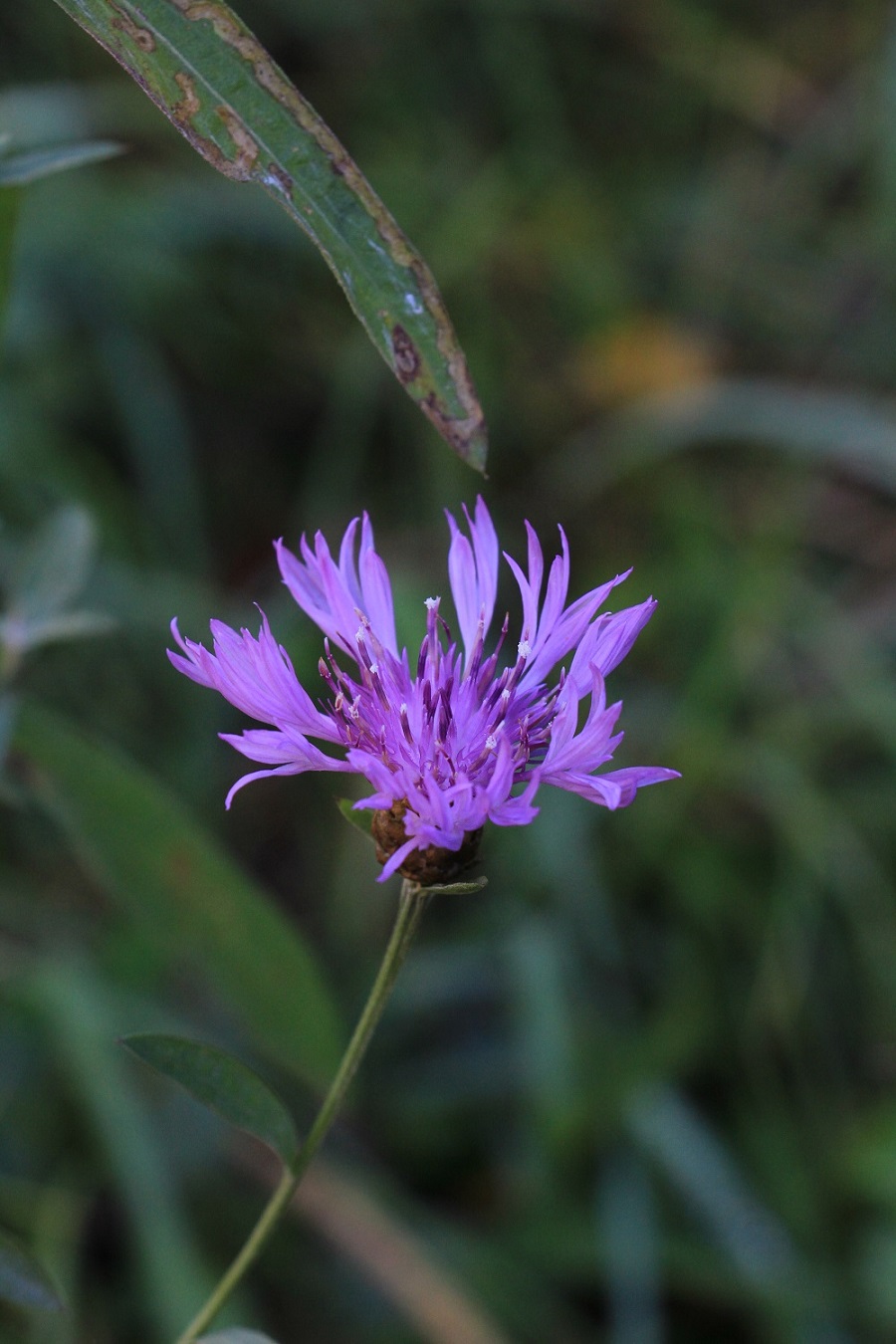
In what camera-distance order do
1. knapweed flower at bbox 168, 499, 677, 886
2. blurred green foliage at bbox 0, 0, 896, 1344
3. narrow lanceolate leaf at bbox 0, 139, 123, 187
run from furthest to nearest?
blurred green foliage at bbox 0, 0, 896, 1344 → narrow lanceolate leaf at bbox 0, 139, 123, 187 → knapweed flower at bbox 168, 499, 677, 886

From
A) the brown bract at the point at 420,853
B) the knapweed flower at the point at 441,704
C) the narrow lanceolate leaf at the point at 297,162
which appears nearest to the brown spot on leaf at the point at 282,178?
the narrow lanceolate leaf at the point at 297,162

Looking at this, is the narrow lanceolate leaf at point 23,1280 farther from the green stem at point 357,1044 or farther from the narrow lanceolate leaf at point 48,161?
the narrow lanceolate leaf at point 48,161

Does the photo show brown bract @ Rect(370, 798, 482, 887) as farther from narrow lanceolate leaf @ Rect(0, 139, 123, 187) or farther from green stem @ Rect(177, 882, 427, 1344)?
narrow lanceolate leaf @ Rect(0, 139, 123, 187)

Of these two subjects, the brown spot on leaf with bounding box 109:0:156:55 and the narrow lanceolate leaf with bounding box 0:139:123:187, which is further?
the narrow lanceolate leaf with bounding box 0:139:123:187

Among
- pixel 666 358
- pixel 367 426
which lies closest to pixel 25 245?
pixel 367 426

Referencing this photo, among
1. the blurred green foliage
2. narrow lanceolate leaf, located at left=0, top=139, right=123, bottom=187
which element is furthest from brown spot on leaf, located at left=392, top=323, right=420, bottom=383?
the blurred green foliage

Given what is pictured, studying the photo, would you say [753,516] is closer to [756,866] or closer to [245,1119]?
[756,866]

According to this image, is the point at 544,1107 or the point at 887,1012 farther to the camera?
the point at 887,1012

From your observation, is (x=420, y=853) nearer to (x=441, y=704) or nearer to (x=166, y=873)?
(x=441, y=704)
